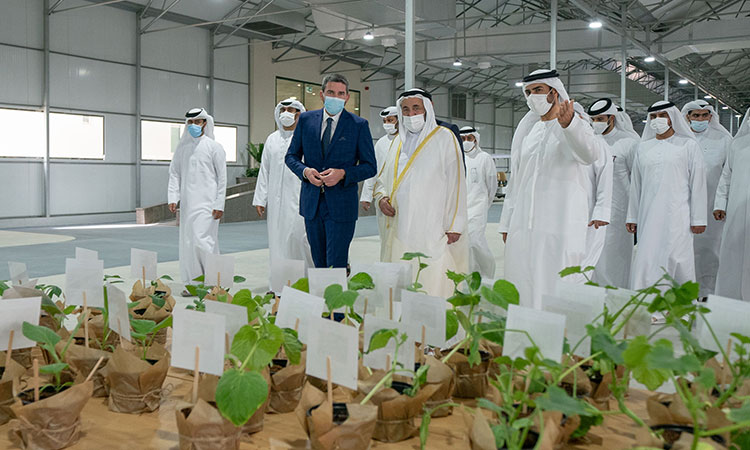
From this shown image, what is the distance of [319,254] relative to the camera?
390cm

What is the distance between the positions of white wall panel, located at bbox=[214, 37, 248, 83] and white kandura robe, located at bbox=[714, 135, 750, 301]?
12881mm

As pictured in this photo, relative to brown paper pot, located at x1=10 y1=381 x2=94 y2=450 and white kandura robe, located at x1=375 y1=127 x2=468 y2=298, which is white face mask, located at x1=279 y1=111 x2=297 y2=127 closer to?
white kandura robe, located at x1=375 y1=127 x2=468 y2=298

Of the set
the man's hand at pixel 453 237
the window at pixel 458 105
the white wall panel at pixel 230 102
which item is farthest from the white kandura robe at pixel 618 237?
the window at pixel 458 105

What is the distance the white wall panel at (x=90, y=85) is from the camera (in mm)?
12680

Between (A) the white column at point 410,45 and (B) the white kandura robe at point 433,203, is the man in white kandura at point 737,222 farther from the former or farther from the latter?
(A) the white column at point 410,45

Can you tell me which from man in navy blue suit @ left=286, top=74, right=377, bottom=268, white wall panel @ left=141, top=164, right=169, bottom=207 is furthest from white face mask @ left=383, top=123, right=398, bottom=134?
white wall panel @ left=141, top=164, right=169, bottom=207

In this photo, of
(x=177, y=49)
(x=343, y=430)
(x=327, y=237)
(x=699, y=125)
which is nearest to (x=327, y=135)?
(x=327, y=237)

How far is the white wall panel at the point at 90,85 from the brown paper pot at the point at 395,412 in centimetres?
1296

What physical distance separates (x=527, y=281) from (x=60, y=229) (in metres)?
10.5

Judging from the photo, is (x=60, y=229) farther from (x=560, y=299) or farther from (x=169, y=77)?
(x=560, y=299)

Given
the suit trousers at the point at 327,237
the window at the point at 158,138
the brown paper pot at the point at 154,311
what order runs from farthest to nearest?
1. the window at the point at 158,138
2. the suit trousers at the point at 327,237
3. the brown paper pot at the point at 154,311

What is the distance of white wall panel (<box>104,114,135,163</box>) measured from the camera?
44.8ft

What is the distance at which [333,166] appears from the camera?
3.86 metres

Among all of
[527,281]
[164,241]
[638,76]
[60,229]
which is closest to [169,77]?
[60,229]
